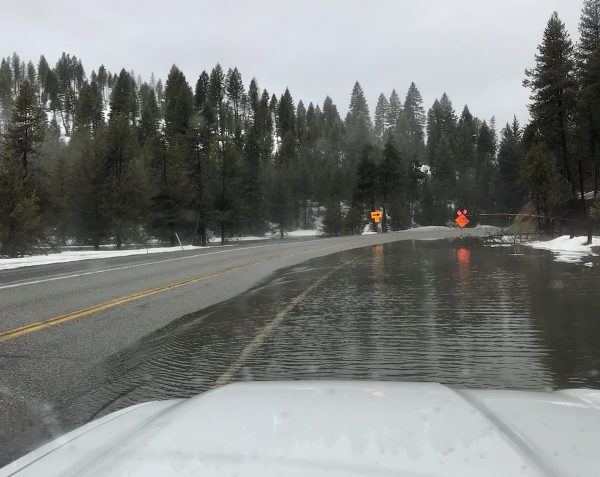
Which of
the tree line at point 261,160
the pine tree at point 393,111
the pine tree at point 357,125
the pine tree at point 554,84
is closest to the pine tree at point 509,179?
the tree line at point 261,160

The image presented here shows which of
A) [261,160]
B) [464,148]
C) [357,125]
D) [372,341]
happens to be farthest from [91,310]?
[464,148]

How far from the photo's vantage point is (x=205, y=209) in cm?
5719

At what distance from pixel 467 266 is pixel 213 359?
13261mm

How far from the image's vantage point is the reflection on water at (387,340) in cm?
552

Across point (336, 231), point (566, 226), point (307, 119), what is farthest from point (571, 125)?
point (307, 119)

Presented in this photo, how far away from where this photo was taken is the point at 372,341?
23.9 feet

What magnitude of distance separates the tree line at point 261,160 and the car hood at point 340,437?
1200 inches

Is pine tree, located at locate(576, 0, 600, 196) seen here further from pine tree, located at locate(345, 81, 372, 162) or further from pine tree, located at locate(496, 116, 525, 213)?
pine tree, located at locate(345, 81, 372, 162)

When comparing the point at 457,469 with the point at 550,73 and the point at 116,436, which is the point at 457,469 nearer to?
the point at 116,436

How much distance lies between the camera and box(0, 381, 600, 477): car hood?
198cm

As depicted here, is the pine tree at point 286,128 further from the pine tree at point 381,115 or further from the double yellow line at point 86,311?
the double yellow line at point 86,311

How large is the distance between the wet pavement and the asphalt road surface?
0.24 meters

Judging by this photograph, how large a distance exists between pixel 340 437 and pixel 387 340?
17.1 feet

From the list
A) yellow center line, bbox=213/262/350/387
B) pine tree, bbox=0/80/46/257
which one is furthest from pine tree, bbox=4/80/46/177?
yellow center line, bbox=213/262/350/387
